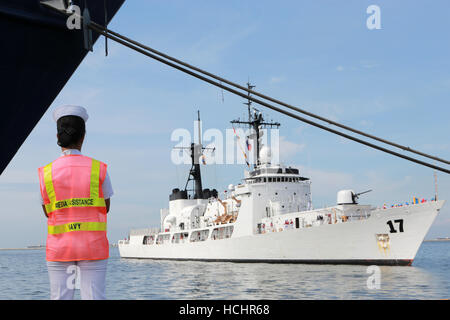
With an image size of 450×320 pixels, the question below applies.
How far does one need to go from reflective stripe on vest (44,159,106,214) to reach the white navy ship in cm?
2182

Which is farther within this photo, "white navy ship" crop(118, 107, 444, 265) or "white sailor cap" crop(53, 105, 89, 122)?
"white navy ship" crop(118, 107, 444, 265)

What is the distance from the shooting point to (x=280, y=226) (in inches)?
1101

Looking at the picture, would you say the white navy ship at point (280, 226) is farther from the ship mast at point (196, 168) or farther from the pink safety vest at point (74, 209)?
the pink safety vest at point (74, 209)

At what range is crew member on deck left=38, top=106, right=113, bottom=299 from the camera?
2369mm

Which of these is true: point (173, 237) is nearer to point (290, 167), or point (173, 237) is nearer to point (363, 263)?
point (290, 167)

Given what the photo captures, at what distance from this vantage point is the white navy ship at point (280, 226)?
22.6 meters

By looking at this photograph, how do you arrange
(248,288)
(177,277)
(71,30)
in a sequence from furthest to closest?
(177,277)
(248,288)
(71,30)

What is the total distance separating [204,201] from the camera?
43.3m

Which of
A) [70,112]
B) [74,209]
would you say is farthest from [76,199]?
[70,112]


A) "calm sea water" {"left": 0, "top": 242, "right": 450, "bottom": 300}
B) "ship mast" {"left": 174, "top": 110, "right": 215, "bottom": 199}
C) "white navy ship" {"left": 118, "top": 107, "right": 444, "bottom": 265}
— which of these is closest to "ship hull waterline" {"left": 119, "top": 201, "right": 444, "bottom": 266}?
"white navy ship" {"left": 118, "top": 107, "right": 444, "bottom": 265}

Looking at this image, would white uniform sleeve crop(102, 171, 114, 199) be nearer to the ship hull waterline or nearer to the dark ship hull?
the dark ship hull

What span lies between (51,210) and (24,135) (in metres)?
2.51

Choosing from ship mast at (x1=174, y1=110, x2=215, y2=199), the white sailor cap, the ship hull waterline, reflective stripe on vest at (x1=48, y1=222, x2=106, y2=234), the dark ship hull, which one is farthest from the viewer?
ship mast at (x1=174, y1=110, x2=215, y2=199)


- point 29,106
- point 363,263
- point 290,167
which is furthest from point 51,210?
point 290,167
